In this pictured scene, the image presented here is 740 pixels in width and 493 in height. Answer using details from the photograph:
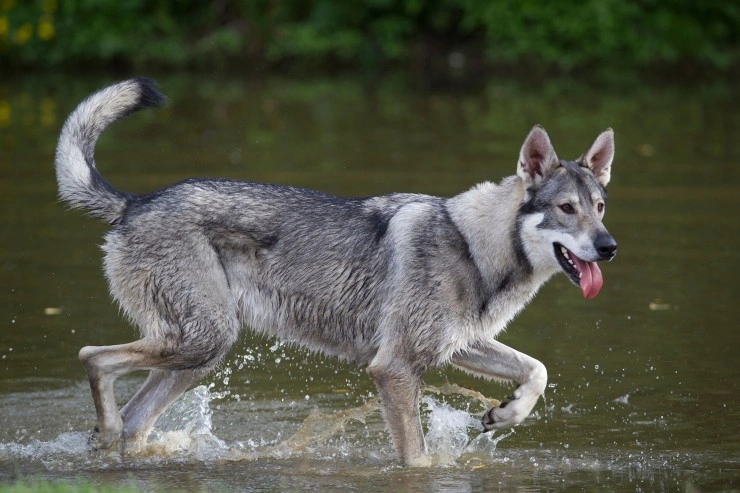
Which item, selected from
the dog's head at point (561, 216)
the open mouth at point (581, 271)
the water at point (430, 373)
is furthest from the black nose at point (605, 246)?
the water at point (430, 373)

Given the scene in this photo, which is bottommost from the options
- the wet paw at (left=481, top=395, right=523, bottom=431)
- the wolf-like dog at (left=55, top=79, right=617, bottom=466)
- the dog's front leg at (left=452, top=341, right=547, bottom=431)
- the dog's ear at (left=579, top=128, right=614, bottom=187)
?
the wet paw at (left=481, top=395, right=523, bottom=431)

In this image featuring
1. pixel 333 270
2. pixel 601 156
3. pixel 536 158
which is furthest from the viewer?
pixel 333 270

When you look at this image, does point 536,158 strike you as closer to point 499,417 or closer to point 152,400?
point 499,417

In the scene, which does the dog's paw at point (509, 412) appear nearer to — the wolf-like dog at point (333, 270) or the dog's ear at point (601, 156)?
the wolf-like dog at point (333, 270)

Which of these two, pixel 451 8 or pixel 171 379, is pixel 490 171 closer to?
pixel 171 379

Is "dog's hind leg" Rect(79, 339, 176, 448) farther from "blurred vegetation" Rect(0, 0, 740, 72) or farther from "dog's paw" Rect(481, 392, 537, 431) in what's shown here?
"blurred vegetation" Rect(0, 0, 740, 72)

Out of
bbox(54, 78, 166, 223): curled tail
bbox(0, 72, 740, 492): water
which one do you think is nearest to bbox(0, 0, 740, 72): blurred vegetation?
bbox(0, 72, 740, 492): water

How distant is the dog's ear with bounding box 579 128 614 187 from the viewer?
20.8ft

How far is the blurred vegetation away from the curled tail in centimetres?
1902

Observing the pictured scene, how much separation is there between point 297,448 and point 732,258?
5.24 m

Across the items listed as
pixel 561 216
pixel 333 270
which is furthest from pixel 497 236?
pixel 333 270

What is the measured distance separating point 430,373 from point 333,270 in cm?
174

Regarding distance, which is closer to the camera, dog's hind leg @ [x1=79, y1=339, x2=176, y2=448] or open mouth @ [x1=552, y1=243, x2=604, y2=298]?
open mouth @ [x1=552, y1=243, x2=604, y2=298]

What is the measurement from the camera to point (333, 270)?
21.4ft
